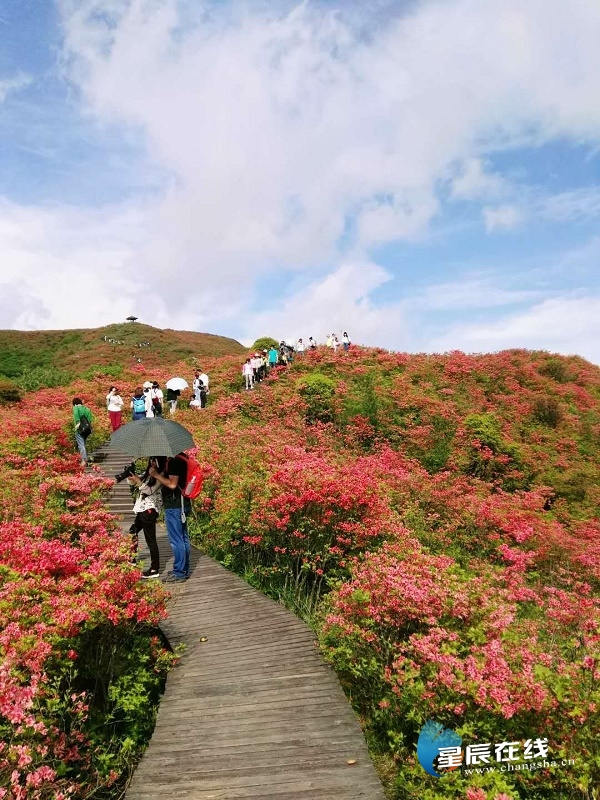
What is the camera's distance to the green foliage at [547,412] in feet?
66.9

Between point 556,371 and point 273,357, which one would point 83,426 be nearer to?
point 273,357

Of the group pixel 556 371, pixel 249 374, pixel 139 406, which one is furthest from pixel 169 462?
pixel 556 371

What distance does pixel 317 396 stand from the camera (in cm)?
1900

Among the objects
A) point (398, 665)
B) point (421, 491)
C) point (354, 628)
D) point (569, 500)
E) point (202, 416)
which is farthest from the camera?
point (202, 416)

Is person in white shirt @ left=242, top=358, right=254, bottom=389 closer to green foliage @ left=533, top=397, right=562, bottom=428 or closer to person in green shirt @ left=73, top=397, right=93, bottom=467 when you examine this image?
person in green shirt @ left=73, top=397, right=93, bottom=467

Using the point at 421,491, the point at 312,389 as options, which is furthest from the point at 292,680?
the point at 312,389

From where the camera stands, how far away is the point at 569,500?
49.7 ft

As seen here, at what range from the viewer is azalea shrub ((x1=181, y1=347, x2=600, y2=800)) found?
13.9 feet

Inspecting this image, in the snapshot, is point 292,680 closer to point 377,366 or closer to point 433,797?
point 433,797

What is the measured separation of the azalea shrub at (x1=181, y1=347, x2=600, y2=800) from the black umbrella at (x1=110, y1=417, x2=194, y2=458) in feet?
7.70

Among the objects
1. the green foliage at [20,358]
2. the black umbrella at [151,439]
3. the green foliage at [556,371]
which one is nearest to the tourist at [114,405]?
Answer: the black umbrella at [151,439]

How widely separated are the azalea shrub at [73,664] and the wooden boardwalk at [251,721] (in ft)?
1.46

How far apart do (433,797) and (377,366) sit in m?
22.0

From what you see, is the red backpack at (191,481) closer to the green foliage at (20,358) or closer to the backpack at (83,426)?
the backpack at (83,426)
